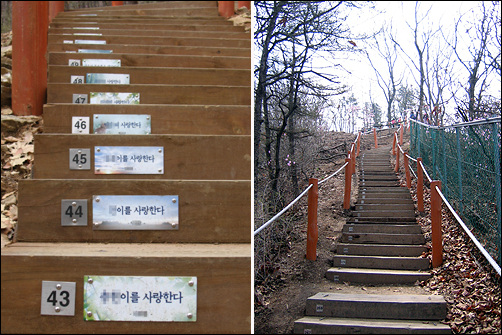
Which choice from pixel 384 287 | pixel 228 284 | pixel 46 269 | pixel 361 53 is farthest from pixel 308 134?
pixel 46 269

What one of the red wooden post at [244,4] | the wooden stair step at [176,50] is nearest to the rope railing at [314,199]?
the wooden stair step at [176,50]

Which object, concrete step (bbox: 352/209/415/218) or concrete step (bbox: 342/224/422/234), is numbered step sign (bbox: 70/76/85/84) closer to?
concrete step (bbox: 342/224/422/234)

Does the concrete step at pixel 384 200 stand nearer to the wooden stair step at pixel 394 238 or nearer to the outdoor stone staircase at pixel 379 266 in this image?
the outdoor stone staircase at pixel 379 266

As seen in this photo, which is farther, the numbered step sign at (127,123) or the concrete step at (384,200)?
the concrete step at (384,200)

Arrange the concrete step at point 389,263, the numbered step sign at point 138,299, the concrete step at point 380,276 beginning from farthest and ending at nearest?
1. the concrete step at point 389,263
2. the concrete step at point 380,276
3. the numbered step sign at point 138,299

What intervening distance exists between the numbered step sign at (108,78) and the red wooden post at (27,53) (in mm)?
817

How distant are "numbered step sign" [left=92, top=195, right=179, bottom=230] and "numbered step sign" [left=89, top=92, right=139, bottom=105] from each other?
54.3 inches

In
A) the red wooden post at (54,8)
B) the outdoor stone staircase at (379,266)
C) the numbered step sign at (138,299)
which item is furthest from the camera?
the red wooden post at (54,8)

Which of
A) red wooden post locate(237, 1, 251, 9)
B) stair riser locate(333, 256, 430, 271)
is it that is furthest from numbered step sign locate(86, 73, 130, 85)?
red wooden post locate(237, 1, 251, 9)

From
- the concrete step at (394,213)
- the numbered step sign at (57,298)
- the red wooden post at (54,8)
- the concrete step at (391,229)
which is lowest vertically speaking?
the concrete step at (391,229)

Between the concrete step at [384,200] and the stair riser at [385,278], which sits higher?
the concrete step at [384,200]

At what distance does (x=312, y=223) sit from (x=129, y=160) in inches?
107

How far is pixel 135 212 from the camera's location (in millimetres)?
2646

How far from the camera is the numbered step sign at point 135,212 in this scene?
2641 millimetres
